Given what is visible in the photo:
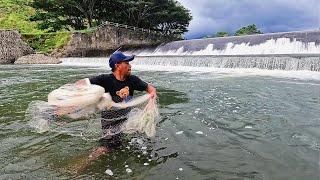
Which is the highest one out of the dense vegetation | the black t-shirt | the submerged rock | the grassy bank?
the dense vegetation

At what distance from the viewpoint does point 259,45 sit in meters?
30.3

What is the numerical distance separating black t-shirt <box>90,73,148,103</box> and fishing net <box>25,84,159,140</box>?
114mm

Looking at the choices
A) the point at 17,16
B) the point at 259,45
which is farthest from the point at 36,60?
the point at 17,16

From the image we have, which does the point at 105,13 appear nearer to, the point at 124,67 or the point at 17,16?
the point at 17,16

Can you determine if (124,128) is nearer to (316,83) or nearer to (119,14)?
(316,83)

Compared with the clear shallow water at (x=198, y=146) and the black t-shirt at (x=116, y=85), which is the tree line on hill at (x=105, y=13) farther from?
the black t-shirt at (x=116, y=85)

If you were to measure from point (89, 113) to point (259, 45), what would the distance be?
85.6 feet

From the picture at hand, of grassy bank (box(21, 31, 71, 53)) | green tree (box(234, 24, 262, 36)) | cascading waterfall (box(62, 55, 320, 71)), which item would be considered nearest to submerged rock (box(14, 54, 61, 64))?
grassy bank (box(21, 31, 71, 53))

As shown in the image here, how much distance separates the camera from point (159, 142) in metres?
6.62

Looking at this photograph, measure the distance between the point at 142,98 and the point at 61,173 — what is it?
63.9 inches

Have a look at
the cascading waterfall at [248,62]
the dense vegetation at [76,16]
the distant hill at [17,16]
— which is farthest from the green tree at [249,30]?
the cascading waterfall at [248,62]

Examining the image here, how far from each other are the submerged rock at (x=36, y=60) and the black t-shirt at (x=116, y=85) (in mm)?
30291

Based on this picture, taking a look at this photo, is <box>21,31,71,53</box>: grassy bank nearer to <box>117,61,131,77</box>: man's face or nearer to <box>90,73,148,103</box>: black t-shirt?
<box>90,73,148,103</box>: black t-shirt

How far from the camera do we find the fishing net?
568 centimetres
